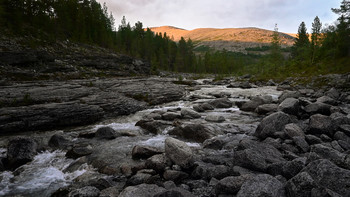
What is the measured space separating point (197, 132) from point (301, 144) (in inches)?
183

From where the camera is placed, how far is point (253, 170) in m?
5.77

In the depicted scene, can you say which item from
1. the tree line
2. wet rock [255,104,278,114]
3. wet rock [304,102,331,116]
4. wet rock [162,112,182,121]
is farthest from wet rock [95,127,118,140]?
the tree line

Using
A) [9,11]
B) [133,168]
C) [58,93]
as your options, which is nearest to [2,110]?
[58,93]

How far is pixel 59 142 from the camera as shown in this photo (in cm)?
931

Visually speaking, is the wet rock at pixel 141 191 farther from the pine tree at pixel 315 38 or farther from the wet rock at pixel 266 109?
the pine tree at pixel 315 38

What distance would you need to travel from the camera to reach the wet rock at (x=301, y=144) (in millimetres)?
7384

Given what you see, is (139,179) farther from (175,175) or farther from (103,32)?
(103,32)

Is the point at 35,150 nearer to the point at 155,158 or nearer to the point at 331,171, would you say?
the point at 155,158

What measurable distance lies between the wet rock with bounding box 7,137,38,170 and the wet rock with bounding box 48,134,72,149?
0.81 meters

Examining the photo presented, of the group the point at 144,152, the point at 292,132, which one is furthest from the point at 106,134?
the point at 292,132

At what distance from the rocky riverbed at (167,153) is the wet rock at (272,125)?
5 cm

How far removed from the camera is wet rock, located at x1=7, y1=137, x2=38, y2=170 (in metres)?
7.31

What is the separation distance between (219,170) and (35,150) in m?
8.27

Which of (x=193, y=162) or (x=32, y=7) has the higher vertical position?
(x=32, y=7)
